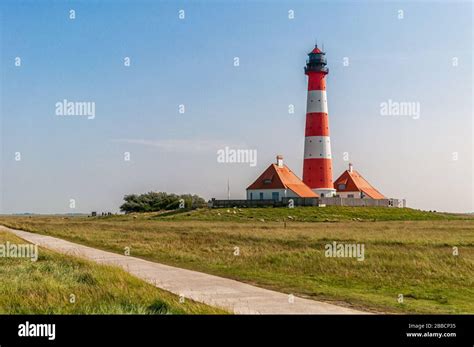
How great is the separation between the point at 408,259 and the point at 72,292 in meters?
12.5

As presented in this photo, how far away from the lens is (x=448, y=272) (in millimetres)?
17625

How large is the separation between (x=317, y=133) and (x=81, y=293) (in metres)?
58.3

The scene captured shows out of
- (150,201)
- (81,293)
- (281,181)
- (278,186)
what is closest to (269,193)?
(278,186)

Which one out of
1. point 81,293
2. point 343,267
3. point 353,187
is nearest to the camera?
point 81,293

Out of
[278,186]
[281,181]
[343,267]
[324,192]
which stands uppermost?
[281,181]

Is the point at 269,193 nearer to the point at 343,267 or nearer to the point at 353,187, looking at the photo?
the point at 353,187

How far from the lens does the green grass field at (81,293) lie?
1037 centimetres

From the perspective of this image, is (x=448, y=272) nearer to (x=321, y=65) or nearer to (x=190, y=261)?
(x=190, y=261)

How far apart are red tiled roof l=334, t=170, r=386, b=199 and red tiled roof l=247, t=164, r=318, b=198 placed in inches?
418

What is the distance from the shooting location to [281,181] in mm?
73438

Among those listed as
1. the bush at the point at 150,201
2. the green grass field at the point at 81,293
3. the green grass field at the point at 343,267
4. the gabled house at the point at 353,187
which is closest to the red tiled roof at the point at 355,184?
the gabled house at the point at 353,187

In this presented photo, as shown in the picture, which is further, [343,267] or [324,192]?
[324,192]
